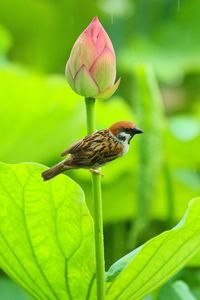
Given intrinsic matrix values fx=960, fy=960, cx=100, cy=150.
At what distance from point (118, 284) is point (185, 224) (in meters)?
0.11

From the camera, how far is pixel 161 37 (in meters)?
3.27

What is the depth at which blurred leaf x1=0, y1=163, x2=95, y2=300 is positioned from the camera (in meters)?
1.00

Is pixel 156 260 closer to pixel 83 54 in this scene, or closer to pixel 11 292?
pixel 83 54

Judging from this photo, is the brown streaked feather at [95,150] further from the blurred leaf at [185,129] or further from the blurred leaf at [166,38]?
the blurred leaf at [166,38]

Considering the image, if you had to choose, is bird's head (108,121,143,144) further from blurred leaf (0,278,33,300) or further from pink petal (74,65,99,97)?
blurred leaf (0,278,33,300)

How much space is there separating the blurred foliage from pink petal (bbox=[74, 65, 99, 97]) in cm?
41

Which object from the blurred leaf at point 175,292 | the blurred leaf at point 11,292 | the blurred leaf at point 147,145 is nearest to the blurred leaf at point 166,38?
the blurred leaf at point 147,145

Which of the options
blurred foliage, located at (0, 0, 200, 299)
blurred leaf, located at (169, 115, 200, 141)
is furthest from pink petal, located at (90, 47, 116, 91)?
blurred leaf, located at (169, 115, 200, 141)

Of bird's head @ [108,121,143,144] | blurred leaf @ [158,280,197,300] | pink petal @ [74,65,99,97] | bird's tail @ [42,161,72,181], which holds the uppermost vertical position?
pink petal @ [74,65,99,97]

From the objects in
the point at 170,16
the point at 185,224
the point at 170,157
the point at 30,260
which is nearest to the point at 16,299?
the point at 30,260

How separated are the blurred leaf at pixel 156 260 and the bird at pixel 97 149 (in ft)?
0.38

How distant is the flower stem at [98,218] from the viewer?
901 millimetres

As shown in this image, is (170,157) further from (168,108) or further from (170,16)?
(170,16)

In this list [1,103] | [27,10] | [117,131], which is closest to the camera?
[117,131]
